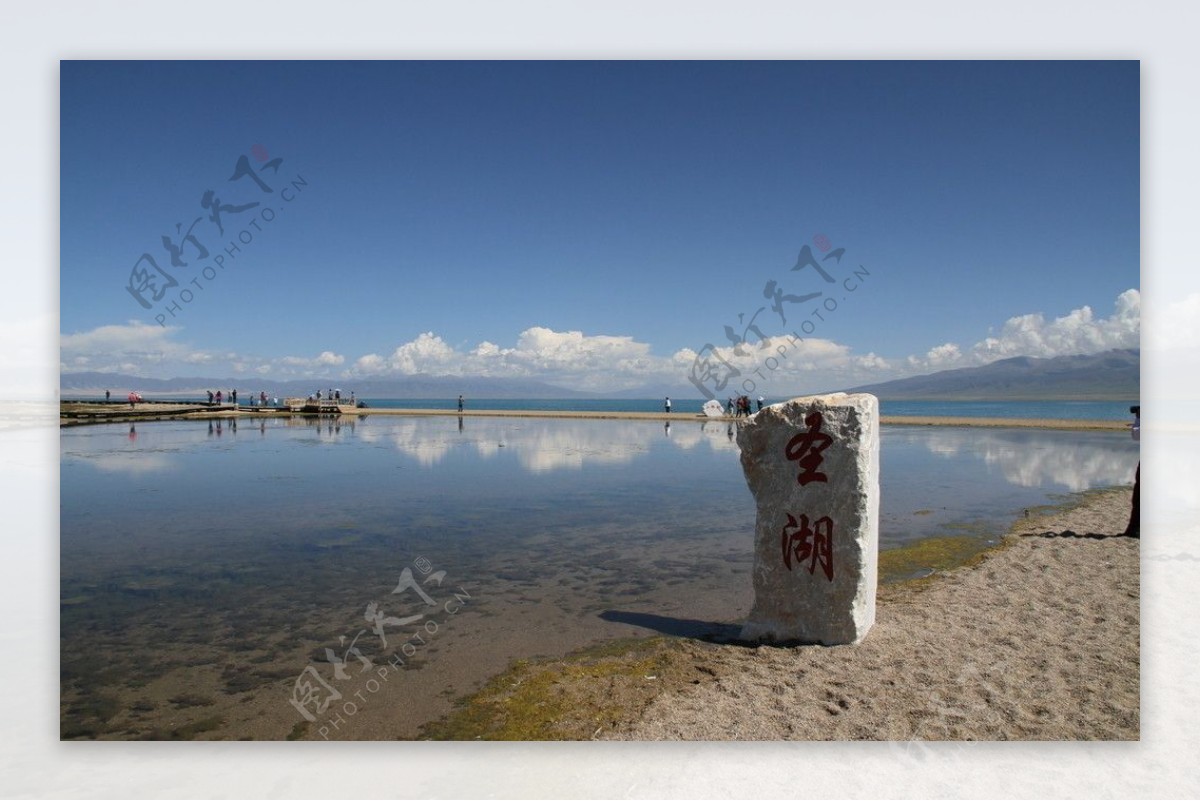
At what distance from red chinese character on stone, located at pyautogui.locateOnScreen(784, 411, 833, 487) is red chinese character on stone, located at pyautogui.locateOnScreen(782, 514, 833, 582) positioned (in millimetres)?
344

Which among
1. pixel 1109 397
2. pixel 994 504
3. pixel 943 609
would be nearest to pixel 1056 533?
pixel 994 504

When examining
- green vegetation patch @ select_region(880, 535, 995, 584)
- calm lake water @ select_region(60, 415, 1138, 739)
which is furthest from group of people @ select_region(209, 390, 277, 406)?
green vegetation patch @ select_region(880, 535, 995, 584)

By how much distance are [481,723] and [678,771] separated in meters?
1.38

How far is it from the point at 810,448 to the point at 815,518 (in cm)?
59

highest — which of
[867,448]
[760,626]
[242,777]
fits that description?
[867,448]

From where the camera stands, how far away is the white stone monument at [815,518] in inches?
233

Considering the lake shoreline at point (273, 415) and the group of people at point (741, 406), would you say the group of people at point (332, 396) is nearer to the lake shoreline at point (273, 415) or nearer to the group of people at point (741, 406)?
the lake shoreline at point (273, 415)

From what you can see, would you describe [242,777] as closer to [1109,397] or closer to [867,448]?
[867,448]

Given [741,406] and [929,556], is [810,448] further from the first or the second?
[741,406]

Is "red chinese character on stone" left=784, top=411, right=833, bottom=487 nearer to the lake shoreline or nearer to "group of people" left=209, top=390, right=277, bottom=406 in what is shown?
the lake shoreline

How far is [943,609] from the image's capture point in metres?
7.00

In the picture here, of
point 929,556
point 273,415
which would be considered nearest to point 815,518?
point 929,556

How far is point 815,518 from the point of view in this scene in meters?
6.05

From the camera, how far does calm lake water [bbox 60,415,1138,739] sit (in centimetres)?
559
